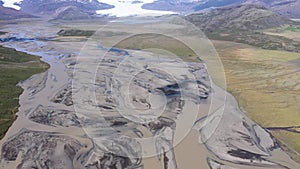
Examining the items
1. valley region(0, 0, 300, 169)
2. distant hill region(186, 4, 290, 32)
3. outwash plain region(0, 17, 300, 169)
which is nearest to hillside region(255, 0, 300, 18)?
distant hill region(186, 4, 290, 32)

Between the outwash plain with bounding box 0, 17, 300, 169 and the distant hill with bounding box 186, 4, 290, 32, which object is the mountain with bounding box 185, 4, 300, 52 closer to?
the distant hill with bounding box 186, 4, 290, 32

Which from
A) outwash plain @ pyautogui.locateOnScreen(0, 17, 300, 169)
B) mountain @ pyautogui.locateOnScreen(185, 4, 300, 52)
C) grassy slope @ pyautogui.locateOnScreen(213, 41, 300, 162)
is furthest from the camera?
mountain @ pyautogui.locateOnScreen(185, 4, 300, 52)

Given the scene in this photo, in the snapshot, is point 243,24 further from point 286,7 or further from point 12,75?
point 286,7

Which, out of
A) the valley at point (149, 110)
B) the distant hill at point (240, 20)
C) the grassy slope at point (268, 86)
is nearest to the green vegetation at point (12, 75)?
the valley at point (149, 110)

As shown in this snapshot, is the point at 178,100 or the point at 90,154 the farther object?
the point at 178,100

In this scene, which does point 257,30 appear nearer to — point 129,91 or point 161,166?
point 129,91

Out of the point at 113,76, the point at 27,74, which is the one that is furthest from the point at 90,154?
the point at 27,74
